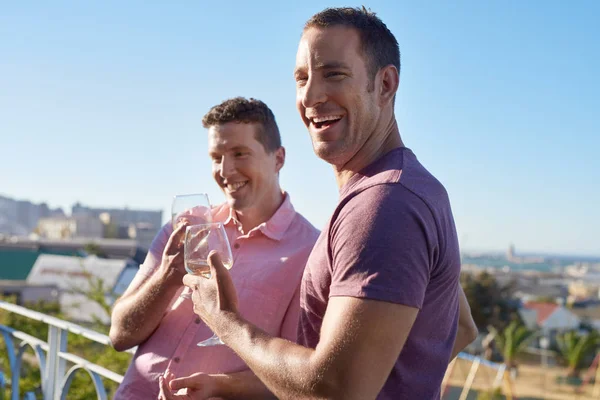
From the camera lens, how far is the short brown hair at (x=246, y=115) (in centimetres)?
236

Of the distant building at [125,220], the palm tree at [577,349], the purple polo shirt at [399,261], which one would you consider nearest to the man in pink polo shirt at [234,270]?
the purple polo shirt at [399,261]

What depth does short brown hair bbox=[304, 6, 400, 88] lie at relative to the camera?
1.34m

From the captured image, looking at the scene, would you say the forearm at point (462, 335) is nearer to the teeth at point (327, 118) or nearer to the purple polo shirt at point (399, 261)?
the purple polo shirt at point (399, 261)

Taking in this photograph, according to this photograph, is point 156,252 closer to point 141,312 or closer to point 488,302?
point 141,312

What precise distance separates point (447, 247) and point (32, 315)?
262cm

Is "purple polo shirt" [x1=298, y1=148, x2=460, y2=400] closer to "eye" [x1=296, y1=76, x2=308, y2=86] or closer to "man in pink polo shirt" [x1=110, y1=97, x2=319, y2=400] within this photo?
"eye" [x1=296, y1=76, x2=308, y2=86]

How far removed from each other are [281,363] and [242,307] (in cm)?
88

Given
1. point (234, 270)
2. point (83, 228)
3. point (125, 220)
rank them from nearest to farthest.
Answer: point (234, 270)
point (83, 228)
point (125, 220)

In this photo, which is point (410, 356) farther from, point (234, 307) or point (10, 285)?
point (10, 285)

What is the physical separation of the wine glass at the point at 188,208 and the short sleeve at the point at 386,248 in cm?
98

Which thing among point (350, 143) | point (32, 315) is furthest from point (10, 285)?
point (350, 143)

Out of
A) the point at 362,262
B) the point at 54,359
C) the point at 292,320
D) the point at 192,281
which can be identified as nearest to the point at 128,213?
the point at 54,359

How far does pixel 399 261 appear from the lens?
3.60ft

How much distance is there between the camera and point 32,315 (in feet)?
10.6
